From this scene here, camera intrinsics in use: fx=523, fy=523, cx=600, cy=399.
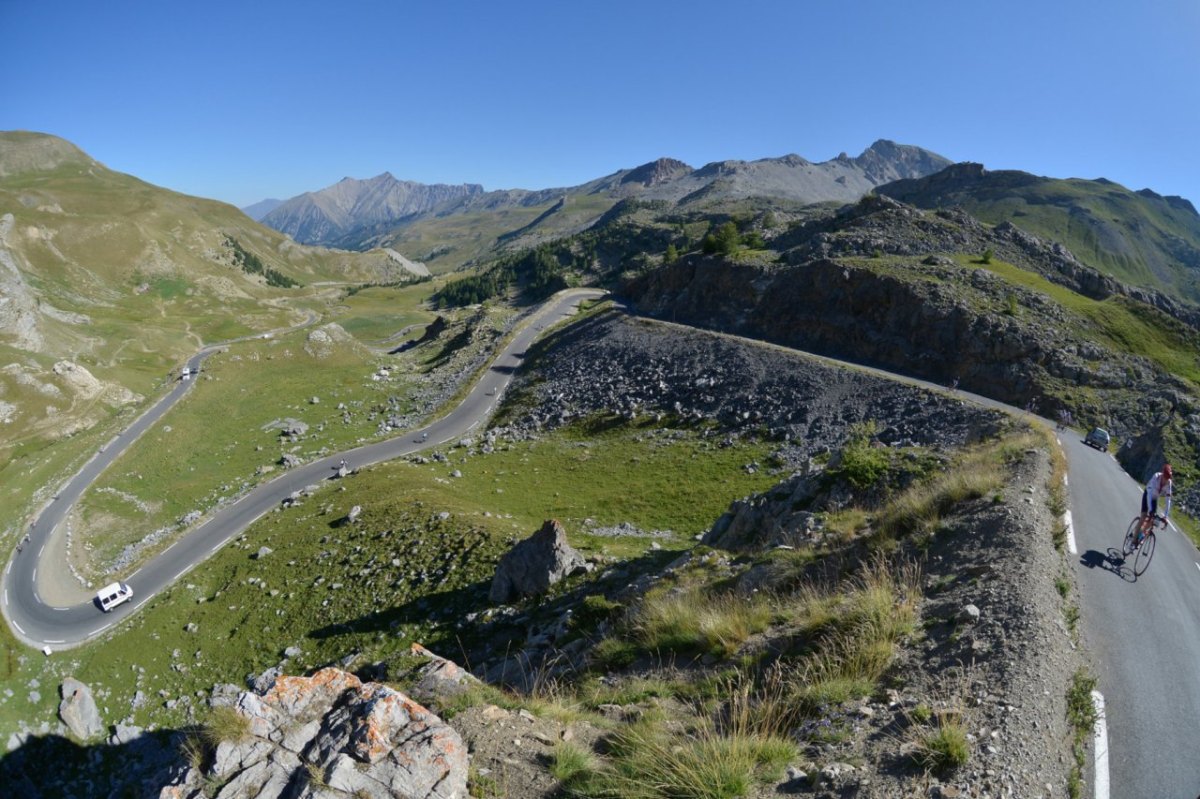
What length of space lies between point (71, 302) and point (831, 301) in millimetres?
131741

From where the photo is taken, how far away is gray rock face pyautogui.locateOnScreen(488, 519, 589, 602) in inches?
803

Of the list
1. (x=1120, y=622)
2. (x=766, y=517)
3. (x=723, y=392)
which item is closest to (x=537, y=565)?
(x=766, y=517)

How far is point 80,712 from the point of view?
23.0 m

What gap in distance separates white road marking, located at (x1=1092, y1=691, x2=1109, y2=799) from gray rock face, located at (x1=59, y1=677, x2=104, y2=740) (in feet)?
110

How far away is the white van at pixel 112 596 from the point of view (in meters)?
29.6

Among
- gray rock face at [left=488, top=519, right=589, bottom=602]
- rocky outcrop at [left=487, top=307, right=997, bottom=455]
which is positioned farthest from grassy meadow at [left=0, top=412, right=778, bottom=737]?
rocky outcrop at [left=487, top=307, right=997, bottom=455]

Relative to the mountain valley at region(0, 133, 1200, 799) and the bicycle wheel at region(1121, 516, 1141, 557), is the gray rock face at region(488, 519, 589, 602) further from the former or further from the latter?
the bicycle wheel at region(1121, 516, 1141, 557)

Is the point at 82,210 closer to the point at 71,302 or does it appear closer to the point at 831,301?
the point at 71,302

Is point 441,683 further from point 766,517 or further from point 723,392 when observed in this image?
point 723,392

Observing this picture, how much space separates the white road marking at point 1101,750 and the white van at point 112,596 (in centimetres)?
4133

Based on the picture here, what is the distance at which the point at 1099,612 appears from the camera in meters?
9.88

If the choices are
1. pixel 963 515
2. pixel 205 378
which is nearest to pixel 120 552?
pixel 205 378

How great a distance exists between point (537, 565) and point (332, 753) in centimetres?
1358

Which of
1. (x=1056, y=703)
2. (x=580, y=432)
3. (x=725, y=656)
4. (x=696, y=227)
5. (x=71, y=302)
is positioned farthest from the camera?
(x=696, y=227)
